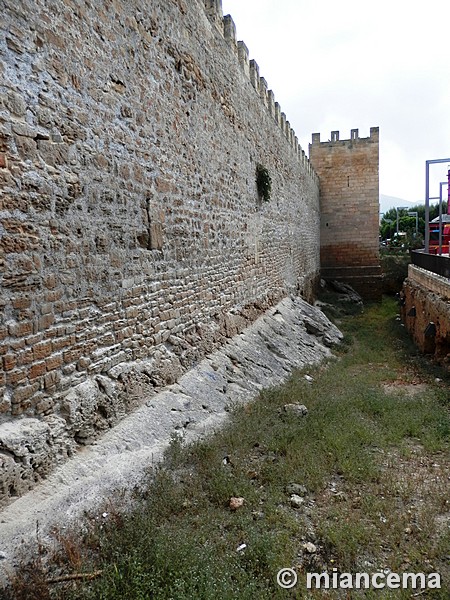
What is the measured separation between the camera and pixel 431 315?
10406 mm

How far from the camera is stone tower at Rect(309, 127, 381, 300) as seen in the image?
22.1m

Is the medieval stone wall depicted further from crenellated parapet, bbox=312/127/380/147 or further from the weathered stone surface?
crenellated parapet, bbox=312/127/380/147

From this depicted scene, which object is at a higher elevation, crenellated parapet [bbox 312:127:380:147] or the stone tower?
crenellated parapet [bbox 312:127:380:147]

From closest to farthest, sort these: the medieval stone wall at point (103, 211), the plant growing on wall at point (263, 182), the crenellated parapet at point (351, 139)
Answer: the medieval stone wall at point (103, 211), the plant growing on wall at point (263, 182), the crenellated parapet at point (351, 139)

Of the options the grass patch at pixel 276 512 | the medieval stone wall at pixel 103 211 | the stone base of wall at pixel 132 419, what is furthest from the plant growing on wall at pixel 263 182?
the grass patch at pixel 276 512

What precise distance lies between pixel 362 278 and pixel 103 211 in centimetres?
2020

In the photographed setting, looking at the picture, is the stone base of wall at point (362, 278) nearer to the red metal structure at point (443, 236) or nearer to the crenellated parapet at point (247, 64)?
the red metal structure at point (443, 236)

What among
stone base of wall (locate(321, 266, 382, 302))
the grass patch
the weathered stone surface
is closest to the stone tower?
stone base of wall (locate(321, 266, 382, 302))

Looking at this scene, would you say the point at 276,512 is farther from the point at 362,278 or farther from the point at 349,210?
the point at 349,210

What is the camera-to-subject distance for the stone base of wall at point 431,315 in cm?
930

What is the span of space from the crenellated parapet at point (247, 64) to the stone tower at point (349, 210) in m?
8.34

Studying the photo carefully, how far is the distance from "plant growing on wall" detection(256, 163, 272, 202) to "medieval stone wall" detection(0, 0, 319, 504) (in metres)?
2.19

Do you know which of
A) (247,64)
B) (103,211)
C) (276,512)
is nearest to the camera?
(276,512)

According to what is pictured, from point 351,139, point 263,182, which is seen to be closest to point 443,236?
point 351,139
